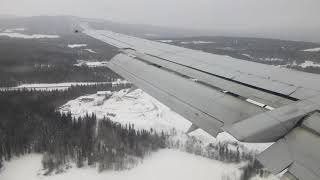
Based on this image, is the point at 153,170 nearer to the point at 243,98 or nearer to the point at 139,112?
the point at 139,112

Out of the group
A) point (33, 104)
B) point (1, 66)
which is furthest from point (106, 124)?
point (1, 66)

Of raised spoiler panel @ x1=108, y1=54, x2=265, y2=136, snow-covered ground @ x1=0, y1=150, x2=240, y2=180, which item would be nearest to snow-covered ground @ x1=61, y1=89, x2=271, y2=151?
snow-covered ground @ x1=0, y1=150, x2=240, y2=180

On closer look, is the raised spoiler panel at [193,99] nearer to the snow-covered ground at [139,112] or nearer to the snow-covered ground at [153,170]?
the snow-covered ground at [153,170]

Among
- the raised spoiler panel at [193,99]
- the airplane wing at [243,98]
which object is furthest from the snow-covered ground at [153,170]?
the raised spoiler panel at [193,99]

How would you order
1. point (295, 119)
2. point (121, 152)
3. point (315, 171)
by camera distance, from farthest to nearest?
point (121, 152) → point (295, 119) → point (315, 171)

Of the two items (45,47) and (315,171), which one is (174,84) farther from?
(45,47)

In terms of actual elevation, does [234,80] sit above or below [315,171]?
above

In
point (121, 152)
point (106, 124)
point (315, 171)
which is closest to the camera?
point (315, 171)

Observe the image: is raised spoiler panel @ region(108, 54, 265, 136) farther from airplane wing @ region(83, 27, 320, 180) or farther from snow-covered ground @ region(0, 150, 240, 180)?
snow-covered ground @ region(0, 150, 240, 180)
